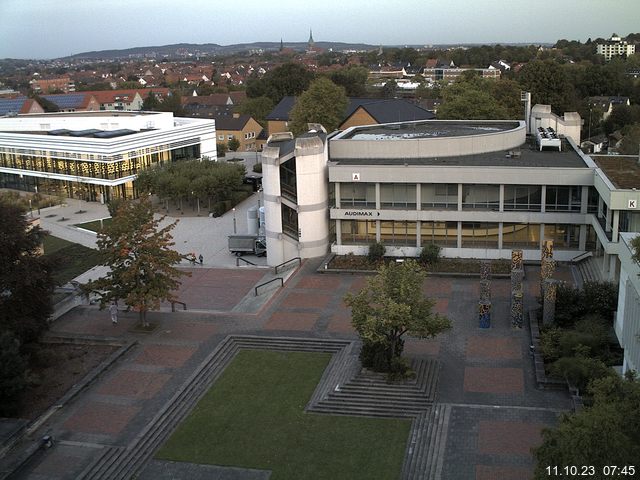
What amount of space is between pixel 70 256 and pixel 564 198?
96.8 ft

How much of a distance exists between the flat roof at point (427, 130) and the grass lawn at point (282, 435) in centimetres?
2200

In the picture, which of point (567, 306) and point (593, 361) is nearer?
point (593, 361)

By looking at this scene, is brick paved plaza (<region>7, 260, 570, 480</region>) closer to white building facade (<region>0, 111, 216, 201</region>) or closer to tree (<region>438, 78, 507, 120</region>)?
white building facade (<region>0, 111, 216, 201</region>)

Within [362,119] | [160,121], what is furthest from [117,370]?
[362,119]

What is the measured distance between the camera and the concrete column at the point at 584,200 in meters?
35.5

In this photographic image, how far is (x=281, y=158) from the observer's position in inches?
1503

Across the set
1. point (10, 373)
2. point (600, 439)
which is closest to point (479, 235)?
point (10, 373)

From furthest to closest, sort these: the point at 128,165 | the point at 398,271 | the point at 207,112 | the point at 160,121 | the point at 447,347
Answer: the point at 207,112 < the point at 160,121 < the point at 128,165 < the point at 447,347 < the point at 398,271

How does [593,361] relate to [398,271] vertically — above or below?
below

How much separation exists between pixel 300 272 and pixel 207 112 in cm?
7270

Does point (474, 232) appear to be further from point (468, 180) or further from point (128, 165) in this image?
point (128, 165)

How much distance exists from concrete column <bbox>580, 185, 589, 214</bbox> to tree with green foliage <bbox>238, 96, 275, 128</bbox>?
66.7 m

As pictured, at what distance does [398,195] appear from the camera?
1501 inches

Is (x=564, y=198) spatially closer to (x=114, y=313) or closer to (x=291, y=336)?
(x=291, y=336)
